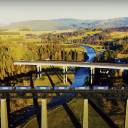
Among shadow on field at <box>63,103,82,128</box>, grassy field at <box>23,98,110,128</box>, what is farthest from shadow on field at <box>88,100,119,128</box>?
shadow on field at <box>63,103,82,128</box>

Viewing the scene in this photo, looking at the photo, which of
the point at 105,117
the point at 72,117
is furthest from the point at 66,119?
the point at 105,117

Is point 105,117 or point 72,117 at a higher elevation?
point 105,117

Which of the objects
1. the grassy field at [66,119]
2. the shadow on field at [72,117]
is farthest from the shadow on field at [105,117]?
the shadow on field at [72,117]

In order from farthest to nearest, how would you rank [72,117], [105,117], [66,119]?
[72,117]
[105,117]
[66,119]

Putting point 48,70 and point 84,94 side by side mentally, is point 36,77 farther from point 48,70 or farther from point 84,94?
point 84,94

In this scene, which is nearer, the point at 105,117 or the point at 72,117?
the point at 105,117

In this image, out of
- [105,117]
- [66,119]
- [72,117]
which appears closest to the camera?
[66,119]

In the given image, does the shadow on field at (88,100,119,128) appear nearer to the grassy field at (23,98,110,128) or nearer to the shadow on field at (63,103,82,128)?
the grassy field at (23,98,110,128)

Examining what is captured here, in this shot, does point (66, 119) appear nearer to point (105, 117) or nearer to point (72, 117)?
point (72, 117)

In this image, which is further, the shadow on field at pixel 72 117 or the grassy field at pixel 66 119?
the grassy field at pixel 66 119

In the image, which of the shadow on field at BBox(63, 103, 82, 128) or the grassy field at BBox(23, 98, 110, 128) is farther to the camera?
the grassy field at BBox(23, 98, 110, 128)

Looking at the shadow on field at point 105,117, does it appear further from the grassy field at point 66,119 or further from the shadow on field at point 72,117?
the shadow on field at point 72,117

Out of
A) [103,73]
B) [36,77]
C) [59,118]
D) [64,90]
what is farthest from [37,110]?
[103,73]
